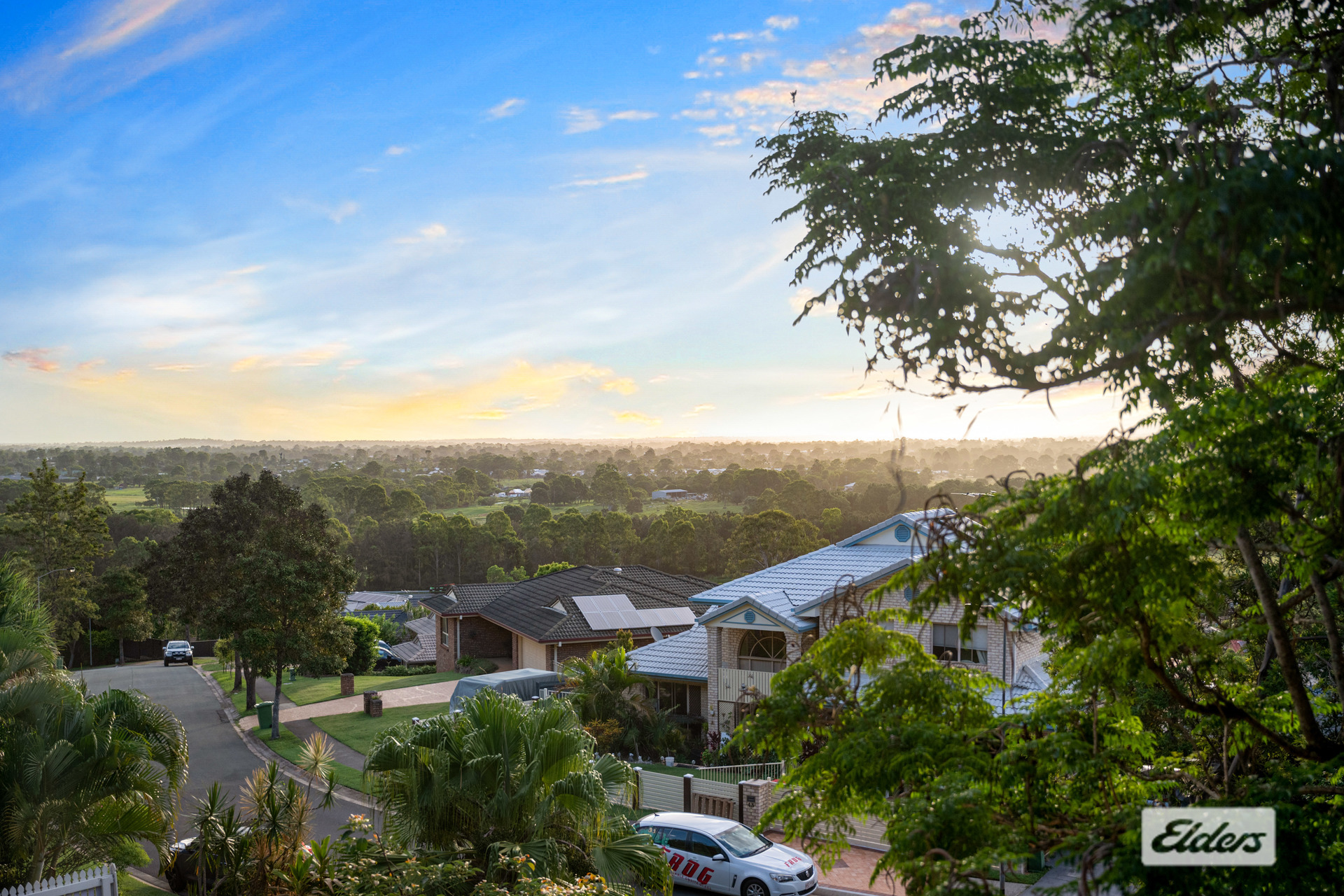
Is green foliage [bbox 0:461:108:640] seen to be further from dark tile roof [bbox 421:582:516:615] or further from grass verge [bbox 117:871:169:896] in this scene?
grass verge [bbox 117:871:169:896]

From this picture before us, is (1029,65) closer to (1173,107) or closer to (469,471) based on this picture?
(1173,107)

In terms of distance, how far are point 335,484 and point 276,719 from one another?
95.7 meters

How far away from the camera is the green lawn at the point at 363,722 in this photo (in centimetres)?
3152

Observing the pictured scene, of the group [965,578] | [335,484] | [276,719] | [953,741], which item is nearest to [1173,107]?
[965,578]

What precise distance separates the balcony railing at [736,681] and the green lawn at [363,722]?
33.2 ft

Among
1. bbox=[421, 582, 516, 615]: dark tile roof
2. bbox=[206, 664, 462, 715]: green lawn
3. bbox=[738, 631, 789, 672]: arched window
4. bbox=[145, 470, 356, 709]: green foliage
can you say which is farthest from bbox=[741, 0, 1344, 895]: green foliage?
bbox=[421, 582, 516, 615]: dark tile roof

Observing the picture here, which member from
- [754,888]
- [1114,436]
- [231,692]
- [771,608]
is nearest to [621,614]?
[771,608]

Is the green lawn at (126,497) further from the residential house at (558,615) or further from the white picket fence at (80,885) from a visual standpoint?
the white picket fence at (80,885)

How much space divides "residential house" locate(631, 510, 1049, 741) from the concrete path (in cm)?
1185

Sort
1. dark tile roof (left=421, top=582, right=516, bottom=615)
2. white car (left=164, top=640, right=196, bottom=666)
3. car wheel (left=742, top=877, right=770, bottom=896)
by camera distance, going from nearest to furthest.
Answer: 1. car wheel (left=742, top=877, right=770, bottom=896)
2. dark tile roof (left=421, top=582, right=516, bottom=615)
3. white car (left=164, top=640, right=196, bottom=666)

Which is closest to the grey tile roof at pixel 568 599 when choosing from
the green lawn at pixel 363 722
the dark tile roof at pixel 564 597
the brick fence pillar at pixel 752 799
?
the dark tile roof at pixel 564 597

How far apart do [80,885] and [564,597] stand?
29863mm

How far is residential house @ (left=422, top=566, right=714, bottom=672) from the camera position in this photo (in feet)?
128

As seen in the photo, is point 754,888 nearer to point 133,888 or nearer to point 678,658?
point 133,888
